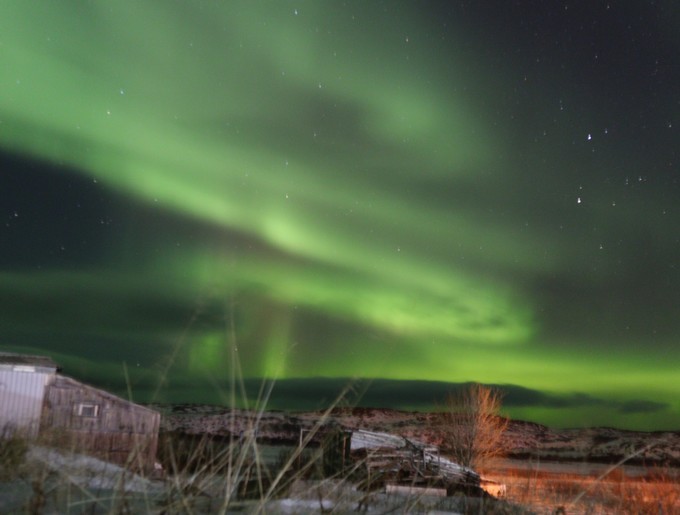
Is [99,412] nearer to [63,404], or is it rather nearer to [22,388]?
[63,404]

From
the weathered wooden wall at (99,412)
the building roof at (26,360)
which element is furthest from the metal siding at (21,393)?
the building roof at (26,360)

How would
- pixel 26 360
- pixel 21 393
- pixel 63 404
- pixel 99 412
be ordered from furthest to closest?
pixel 26 360 < pixel 99 412 < pixel 63 404 < pixel 21 393

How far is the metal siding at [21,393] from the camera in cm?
2905

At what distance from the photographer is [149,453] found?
27781 millimetres

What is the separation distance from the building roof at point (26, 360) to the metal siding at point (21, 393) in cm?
55

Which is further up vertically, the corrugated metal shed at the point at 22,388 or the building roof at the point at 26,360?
the building roof at the point at 26,360

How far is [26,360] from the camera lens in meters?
31.4

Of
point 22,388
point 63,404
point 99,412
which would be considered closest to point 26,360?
point 22,388

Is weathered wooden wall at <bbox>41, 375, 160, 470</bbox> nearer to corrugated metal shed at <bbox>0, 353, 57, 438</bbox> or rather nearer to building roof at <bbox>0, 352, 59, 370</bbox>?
corrugated metal shed at <bbox>0, 353, 57, 438</bbox>

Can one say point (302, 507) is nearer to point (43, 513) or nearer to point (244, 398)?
point (43, 513)

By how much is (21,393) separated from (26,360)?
2281 millimetres

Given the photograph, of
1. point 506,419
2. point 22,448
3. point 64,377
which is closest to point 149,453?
point 64,377

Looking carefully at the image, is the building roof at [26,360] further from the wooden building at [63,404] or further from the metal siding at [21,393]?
the metal siding at [21,393]

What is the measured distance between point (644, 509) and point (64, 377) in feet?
70.9
